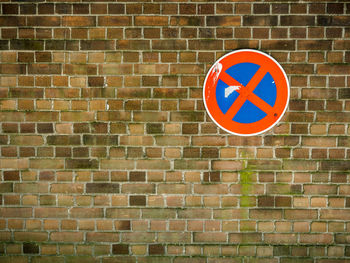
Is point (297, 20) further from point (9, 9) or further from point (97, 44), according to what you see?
point (9, 9)

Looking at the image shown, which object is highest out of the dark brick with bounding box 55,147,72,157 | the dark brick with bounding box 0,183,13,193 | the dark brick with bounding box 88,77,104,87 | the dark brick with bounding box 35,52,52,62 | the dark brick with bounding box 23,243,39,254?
the dark brick with bounding box 35,52,52,62

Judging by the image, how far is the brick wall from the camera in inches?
84.1

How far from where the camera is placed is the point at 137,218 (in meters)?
2.23

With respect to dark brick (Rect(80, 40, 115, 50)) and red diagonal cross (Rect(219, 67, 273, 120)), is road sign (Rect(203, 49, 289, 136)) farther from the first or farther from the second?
dark brick (Rect(80, 40, 115, 50))

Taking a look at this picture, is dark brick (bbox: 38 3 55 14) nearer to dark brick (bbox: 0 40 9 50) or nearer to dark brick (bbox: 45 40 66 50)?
dark brick (bbox: 45 40 66 50)

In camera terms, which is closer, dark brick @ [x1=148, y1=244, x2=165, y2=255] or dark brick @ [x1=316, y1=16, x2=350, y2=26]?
dark brick @ [x1=316, y1=16, x2=350, y2=26]

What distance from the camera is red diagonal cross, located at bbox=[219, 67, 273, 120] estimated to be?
83.3 inches

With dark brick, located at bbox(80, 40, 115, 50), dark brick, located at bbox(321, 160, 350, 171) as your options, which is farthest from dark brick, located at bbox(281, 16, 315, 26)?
dark brick, located at bbox(80, 40, 115, 50)

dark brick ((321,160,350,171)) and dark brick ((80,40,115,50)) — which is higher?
dark brick ((80,40,115,50))

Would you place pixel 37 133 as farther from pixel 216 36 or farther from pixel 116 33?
pixel 216 36

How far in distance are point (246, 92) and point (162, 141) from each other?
737 millimetres

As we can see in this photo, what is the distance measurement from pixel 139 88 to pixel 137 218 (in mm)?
1019

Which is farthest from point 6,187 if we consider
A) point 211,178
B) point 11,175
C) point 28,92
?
point 211,178

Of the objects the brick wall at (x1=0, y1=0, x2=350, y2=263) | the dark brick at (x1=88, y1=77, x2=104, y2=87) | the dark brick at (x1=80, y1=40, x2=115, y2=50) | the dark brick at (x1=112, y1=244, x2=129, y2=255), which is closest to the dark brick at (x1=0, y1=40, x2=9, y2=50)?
the brick wall at (x1=0, y1=0, x2=350, y2=263)
